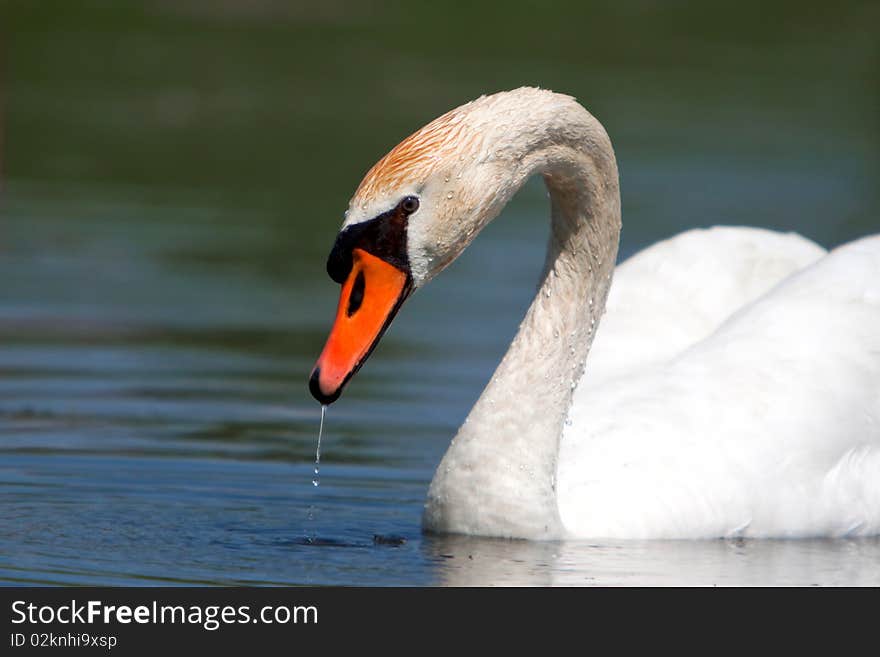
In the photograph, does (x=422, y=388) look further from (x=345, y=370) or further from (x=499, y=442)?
(x=345, y=370)

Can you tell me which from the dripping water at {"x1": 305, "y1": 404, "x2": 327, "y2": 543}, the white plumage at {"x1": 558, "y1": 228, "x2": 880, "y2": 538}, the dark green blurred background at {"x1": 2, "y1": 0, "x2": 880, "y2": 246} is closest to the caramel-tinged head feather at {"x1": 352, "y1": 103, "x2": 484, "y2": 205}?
the dripping water at {"x1": 305, "y1": 404, "x2": 327, "y2": 543}

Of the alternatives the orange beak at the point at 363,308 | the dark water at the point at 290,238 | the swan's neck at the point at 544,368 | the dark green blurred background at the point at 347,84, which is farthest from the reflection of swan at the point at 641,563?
the dark green blurred background at the point at 347,84

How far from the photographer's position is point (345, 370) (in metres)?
6.97

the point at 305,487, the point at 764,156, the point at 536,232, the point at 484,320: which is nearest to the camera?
the point at 305,487

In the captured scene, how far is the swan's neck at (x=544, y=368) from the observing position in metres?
7.80

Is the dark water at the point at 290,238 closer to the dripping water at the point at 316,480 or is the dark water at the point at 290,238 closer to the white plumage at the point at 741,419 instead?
the dripping water at the point at 316,480

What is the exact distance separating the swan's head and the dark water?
0.83 meters

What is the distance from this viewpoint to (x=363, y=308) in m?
7.12

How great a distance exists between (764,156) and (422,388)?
30.6ft

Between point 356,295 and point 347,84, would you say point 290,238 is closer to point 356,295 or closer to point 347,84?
point 347,84

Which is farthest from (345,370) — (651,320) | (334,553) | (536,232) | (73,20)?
(73,20)

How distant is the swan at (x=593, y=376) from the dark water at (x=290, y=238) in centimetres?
18

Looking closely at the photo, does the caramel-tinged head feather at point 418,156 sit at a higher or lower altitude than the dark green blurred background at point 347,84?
lower

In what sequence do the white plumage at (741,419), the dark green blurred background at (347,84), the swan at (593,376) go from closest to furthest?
the swan at (593,376)
the white plumage at (741,419)
the dark green blurred background at (347,84)
